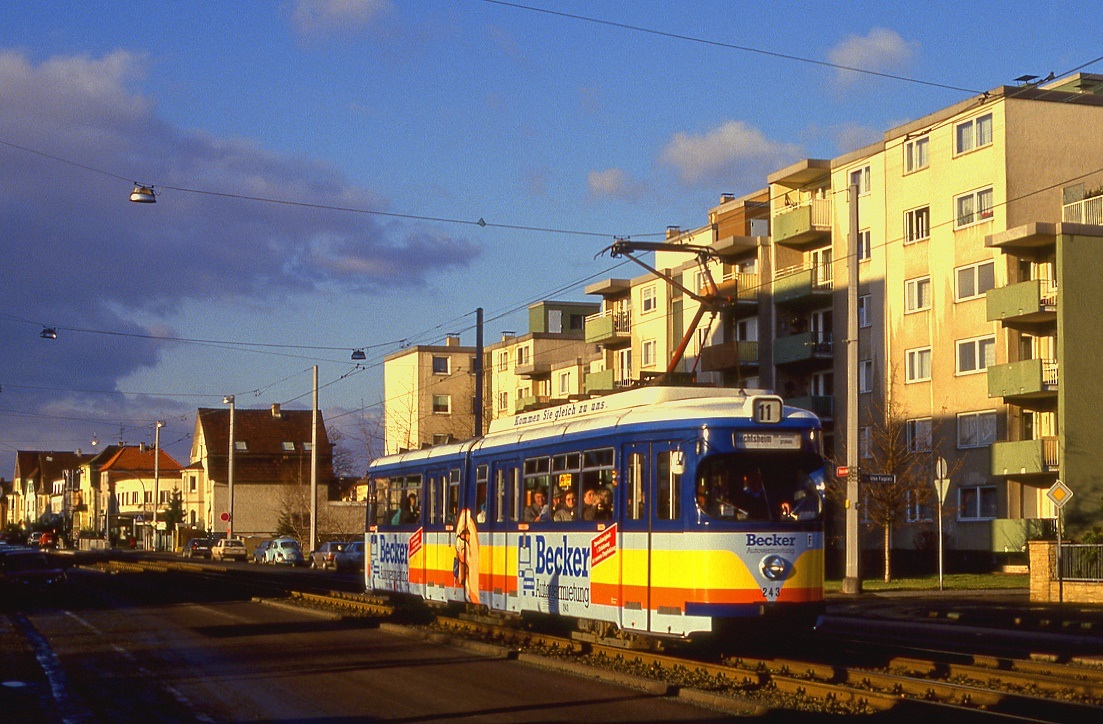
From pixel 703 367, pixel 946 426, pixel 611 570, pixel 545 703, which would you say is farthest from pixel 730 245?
pixel 545 703

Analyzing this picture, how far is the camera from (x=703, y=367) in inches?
2530

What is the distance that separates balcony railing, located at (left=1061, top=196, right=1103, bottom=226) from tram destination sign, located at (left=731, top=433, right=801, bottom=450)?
31.3 meters

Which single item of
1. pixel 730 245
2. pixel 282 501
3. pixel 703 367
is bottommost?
pixel 282 501

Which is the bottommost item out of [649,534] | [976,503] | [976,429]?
[976,503]


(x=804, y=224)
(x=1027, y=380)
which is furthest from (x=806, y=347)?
(x=1027, y=380)

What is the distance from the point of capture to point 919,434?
50938 millimetres

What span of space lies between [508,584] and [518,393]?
75009 mm

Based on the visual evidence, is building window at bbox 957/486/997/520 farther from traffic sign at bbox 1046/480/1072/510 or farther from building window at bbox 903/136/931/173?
traffic sign at bbox 1046/480/1072/510

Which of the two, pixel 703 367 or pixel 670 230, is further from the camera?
pixel 670 230

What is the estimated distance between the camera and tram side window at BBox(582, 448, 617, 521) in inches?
736

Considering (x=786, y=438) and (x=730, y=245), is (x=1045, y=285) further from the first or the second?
(x=786, y=438)

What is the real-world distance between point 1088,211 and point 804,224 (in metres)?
12.7

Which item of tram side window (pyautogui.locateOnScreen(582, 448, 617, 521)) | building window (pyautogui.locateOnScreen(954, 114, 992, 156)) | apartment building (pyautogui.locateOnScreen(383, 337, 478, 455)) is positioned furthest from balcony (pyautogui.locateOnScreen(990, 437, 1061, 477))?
apartment building (pyautogui.locateOnScreen(383, 337, 478, 455))

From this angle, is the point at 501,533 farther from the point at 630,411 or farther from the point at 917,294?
the point at 917,294
